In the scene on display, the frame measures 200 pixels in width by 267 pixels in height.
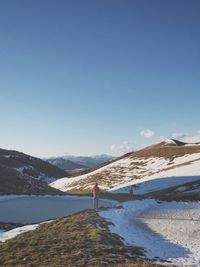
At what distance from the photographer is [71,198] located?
57562 mm

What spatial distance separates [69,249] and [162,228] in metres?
10.5

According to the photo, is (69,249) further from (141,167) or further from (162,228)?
Answer: (141,167)

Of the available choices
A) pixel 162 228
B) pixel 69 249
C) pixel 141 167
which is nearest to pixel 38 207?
pixel 162 228

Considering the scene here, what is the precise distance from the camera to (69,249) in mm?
22656

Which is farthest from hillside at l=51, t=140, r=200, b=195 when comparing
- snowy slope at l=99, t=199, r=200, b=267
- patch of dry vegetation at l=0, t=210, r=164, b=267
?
patch of dry vegetation at l=0, t=210, r=164, b=267

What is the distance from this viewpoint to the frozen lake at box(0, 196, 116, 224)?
43125 mm

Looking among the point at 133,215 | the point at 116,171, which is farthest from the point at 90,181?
the point at 133,215

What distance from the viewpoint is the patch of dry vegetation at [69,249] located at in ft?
67.0

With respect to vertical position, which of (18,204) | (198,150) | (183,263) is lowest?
(183,263)

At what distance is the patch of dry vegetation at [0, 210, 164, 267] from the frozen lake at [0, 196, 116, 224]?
1444 centimetres

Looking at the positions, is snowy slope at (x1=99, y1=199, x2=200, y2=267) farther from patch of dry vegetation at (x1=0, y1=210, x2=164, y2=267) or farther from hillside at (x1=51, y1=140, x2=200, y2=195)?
hillside at (x1=51, y1=140, x2=200, y2=195)

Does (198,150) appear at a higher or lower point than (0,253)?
higher

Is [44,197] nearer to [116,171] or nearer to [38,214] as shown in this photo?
[38,214]

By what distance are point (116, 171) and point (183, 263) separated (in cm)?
9404
